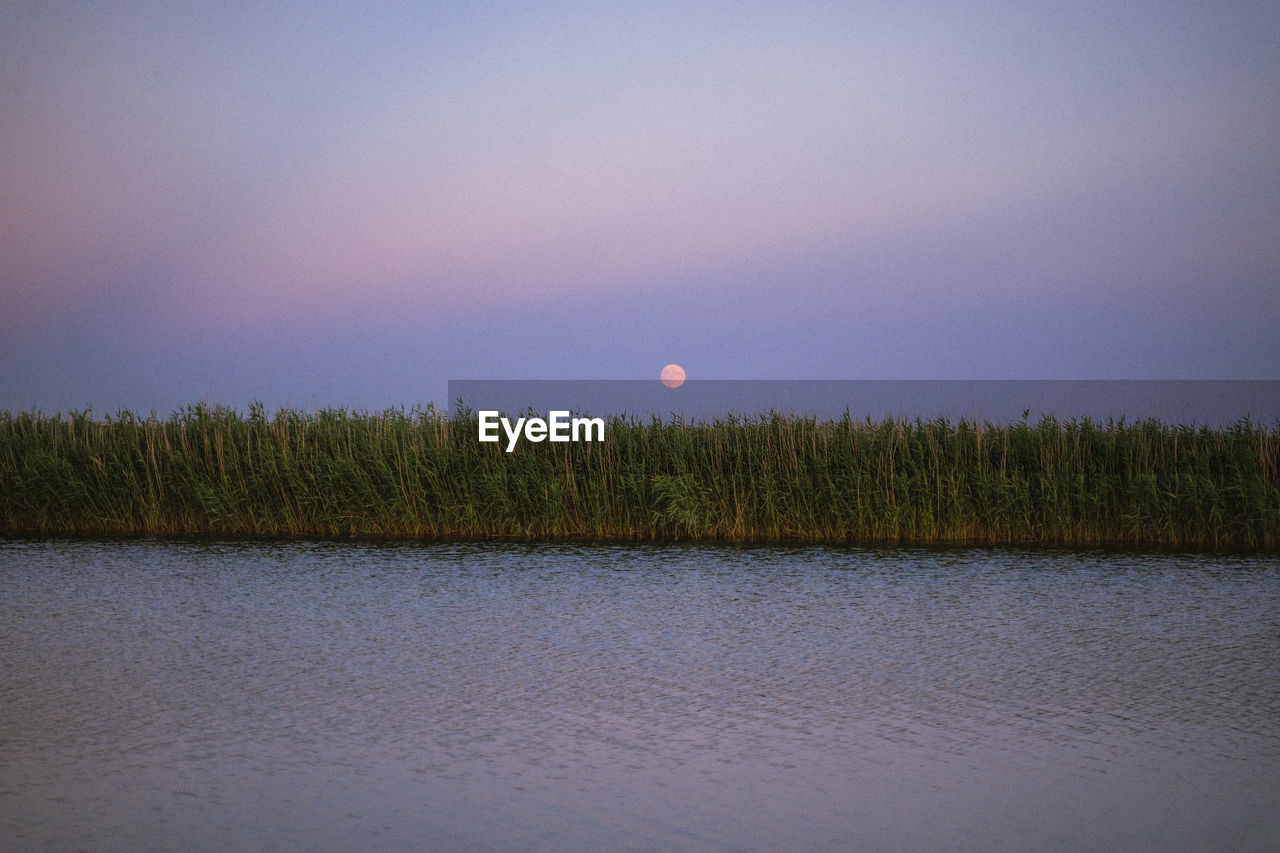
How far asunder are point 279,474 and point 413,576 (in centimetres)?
490

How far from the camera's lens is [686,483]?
1330 centimetres

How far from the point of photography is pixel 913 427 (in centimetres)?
1411

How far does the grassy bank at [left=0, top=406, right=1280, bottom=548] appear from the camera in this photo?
12.8 m

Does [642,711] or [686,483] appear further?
[686,483]

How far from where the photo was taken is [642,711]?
228 inches

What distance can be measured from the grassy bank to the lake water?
8.17ft

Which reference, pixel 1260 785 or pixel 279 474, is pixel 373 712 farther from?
pixel 279 474

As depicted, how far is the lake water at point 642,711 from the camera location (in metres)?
4.26

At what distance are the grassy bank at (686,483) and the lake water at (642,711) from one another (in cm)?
249

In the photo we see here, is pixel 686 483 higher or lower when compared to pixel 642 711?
higher

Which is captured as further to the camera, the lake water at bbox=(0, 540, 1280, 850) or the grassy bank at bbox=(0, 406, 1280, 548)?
the grassy bank at bbox=(0, 406, 1280, 548)

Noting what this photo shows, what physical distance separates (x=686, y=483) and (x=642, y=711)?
7.58 m

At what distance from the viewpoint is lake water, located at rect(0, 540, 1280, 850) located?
4262 millimetres

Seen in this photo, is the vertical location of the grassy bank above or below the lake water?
above
